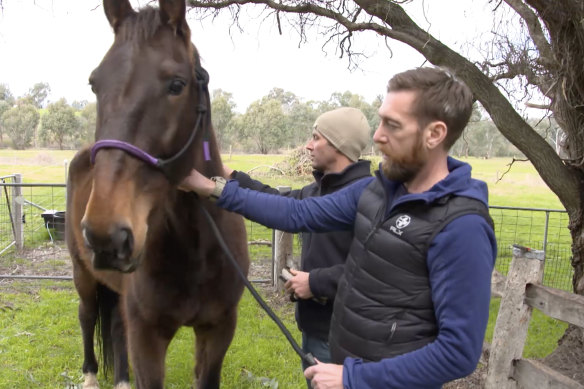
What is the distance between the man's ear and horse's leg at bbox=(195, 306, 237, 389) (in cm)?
175

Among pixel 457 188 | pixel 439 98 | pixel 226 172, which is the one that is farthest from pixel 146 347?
pixel 439 98

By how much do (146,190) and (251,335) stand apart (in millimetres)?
3644

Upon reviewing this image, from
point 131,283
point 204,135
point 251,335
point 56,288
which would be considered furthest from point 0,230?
point 204,135

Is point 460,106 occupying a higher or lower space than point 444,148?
higher

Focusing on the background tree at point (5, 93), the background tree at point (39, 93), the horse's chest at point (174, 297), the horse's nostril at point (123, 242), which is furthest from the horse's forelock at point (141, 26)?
the background tree at point (5, 93)

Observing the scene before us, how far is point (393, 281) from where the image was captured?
133cm

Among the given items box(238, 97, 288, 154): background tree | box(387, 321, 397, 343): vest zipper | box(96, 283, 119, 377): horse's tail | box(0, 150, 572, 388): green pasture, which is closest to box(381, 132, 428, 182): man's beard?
box(387, 321, 397, 343): vest zipper

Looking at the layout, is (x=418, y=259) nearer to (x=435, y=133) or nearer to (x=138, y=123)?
(x=435, y=133)

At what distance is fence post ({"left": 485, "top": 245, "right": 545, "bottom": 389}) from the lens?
2.84m

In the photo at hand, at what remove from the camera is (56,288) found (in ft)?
19.9

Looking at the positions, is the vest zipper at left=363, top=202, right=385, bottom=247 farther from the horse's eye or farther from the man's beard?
the horse's eye

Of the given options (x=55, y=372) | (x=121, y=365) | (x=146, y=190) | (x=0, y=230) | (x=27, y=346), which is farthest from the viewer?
(x=0, y=230)

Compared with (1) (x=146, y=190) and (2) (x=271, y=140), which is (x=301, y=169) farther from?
(2) (x=271, y=140)

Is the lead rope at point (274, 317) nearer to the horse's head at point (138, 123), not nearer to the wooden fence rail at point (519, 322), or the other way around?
the horse's head at point (138, 123)
